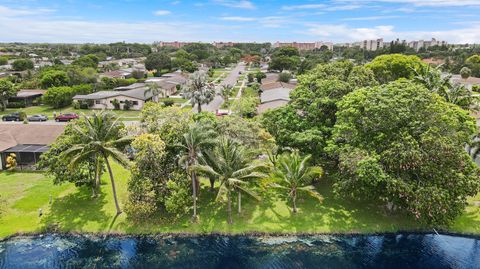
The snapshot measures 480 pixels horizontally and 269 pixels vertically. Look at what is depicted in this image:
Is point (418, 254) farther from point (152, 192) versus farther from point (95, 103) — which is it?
point (95, 103)

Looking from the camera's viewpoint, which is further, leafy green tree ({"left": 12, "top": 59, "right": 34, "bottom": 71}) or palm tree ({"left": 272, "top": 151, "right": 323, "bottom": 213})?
leafy green tree ({"left": 12, "top": 59, "right": 34, "bottom": 71})

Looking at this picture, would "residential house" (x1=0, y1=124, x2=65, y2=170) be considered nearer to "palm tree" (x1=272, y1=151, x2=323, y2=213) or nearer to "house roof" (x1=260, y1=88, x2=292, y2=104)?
"palm tree" (x1=272, y1=151, x2=323, y2=213)

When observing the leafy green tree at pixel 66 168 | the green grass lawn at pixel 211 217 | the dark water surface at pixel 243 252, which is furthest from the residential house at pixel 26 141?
the dark water surface at pixel 243 252

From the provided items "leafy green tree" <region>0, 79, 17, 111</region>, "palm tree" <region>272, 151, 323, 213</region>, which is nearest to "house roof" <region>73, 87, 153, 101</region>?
"leafy green tree" <region>0, 79, 17, 111</region>

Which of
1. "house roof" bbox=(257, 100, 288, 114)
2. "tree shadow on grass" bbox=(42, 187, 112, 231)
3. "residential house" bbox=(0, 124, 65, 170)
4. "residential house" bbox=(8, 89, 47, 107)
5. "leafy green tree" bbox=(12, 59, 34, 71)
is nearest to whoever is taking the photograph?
"tree shadow on grass" bbox=(42, 187, 112, 231)

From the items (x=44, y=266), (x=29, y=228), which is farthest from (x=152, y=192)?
(x=29, y=228)

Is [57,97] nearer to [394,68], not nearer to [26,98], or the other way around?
[26,98]

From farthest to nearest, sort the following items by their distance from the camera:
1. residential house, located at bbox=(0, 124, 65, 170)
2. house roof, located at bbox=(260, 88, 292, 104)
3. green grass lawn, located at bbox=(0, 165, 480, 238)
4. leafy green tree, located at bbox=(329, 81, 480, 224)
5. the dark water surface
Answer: house roof, located at bbox=(260, 88, 292, 104) < residential house, located at bbox=(0, 124, 65, 170) < green grass lawn, located at bbox=(0, 165, 480, 238) < leafy green tree, located at bbox=(329, 81, 480, 224) < the dark water surface

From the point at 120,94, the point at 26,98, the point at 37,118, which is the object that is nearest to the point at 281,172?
the point at 37,118
